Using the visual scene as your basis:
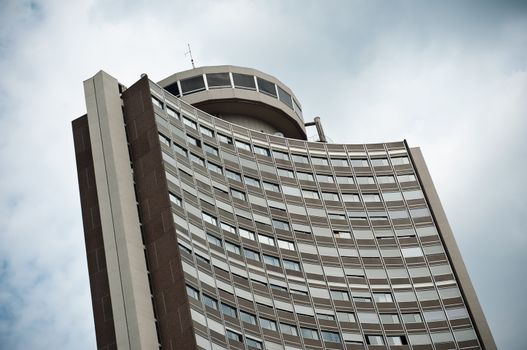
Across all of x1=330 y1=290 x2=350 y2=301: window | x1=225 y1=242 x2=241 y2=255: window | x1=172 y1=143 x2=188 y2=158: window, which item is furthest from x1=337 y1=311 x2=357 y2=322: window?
x1=172 y1=143 x2=188 y2=158: window

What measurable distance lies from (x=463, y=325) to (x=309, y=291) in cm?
1604

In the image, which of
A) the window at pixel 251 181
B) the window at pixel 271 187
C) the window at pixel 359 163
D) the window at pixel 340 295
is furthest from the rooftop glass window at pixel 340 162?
the window at pixel 340 295

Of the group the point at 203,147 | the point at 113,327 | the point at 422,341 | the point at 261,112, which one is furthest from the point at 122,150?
the point at 422,341

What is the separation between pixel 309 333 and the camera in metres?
91.5

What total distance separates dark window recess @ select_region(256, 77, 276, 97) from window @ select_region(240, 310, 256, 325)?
34383 mm

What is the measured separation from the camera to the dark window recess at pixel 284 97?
4545 inches

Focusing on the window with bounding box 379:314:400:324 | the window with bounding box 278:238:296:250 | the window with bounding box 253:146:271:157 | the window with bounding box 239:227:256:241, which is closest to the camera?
the window with bounding box 239:227:256:241

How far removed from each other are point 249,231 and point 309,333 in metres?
11.7

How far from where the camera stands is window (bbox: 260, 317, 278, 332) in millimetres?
88125

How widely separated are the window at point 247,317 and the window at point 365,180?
86.5 ft

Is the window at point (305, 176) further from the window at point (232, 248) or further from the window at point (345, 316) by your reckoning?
the window at point (345, 316)

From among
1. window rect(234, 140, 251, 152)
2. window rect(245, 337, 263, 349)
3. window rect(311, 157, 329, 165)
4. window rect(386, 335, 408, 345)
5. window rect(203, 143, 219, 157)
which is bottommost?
window rect(245, 337, 263, 349)

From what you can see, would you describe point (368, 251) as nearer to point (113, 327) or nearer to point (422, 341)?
point (422, 341)

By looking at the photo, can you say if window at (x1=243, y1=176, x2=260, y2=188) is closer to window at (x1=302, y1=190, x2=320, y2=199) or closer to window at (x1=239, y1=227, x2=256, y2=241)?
window at (x1=302, y1=190, x2=320, y2=199)
